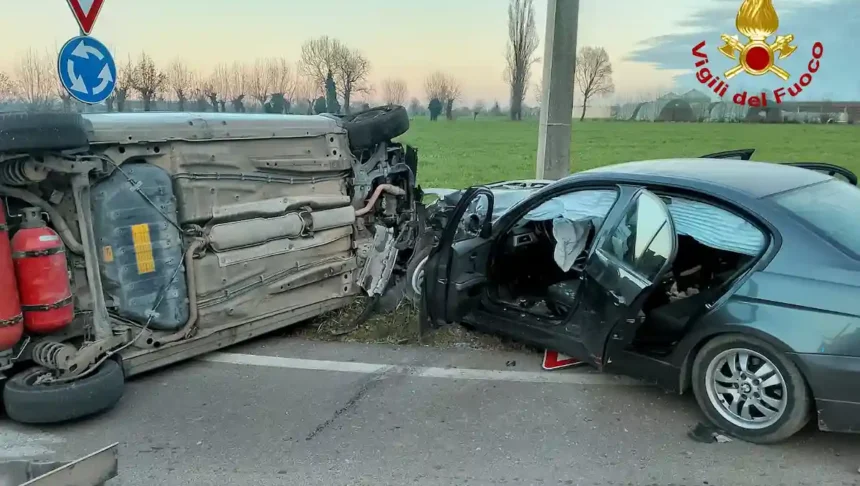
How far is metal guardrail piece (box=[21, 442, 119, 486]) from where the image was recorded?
239 cm

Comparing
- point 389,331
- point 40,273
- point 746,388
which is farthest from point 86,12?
point 746,388

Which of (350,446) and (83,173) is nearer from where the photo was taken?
(350,446)

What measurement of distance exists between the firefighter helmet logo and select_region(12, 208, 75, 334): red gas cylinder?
8915 mm

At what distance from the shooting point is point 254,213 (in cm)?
471

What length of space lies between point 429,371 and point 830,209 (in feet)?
8.14

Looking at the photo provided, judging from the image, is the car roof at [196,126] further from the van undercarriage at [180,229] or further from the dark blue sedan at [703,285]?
the dark blue sedan at [703,285]

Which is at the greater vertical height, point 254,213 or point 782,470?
point 254,213

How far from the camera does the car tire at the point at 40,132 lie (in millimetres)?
3373

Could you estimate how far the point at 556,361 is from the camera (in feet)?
14.3

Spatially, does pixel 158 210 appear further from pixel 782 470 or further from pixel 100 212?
pixel 782 470

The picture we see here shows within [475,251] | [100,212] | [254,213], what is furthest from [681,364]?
[100,212]

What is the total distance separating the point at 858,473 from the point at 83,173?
13.9ft

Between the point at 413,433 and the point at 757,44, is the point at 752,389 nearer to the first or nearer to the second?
the point at 413,433

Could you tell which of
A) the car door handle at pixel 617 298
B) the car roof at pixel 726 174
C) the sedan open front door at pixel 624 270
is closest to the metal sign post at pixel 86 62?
the car roof at pixel 726 174
